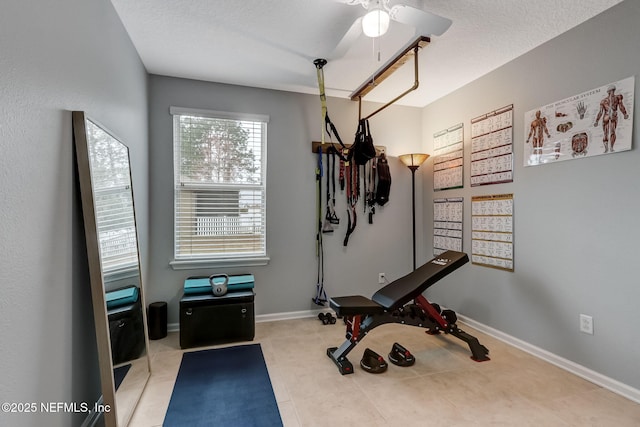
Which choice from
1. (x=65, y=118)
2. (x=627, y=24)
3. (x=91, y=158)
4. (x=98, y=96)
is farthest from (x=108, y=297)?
(x=627, y=24)

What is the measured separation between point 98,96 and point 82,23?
0.38m

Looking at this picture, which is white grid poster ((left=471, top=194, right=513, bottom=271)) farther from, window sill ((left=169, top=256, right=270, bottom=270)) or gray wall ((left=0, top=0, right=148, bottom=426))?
gray wall ((left=0, top=0, right=148, bottom=426))

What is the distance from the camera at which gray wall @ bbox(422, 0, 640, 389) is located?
2051 mm

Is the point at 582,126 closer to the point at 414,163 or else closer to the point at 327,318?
the point at 414,163

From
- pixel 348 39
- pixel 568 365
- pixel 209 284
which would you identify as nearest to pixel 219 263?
pixel 209 284

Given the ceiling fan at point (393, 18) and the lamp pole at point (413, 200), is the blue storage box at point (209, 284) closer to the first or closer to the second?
the lamp pole at point (413, 200)

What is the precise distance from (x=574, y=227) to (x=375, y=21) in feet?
6.80

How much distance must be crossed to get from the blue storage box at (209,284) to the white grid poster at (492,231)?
2.32 metres

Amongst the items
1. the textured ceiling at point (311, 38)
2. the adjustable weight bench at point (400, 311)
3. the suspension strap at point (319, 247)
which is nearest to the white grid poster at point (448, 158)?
the textured ceiling at point (311, 38)

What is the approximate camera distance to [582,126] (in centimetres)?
229

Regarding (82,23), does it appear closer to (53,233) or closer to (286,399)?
(53,233)

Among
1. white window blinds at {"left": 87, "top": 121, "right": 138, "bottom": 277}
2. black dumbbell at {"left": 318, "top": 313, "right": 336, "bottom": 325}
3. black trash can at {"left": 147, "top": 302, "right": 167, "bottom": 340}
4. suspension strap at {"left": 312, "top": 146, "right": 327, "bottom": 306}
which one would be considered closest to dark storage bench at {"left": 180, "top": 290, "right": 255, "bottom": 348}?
black trash can at {"left": 147, "top": 302, "right": 167, "bottom": 340}

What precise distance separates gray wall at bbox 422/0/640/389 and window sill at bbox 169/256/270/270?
7.60 ft

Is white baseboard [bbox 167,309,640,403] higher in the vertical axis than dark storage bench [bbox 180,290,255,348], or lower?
lower
